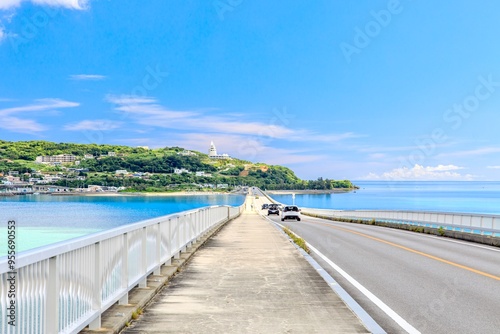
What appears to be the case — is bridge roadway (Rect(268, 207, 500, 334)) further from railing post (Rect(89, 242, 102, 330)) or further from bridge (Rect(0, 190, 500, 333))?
railing post (Rect(89, 242, 102, 330))

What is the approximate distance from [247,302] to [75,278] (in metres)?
3.58

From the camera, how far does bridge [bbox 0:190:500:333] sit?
5309 mm

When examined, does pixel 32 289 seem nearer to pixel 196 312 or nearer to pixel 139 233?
pixel 196 312

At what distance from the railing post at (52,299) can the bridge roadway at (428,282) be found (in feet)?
14.5

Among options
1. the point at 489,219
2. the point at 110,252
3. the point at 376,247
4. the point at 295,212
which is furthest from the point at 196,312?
the point at 295,212

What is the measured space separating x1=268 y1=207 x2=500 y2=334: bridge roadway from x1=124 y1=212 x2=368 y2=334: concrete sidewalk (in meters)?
0.77

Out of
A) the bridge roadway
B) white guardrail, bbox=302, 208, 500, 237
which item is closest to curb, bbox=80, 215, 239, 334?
the bridge roadway

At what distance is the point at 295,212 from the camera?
50.0 meters

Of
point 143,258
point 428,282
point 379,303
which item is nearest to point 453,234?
point 428,282

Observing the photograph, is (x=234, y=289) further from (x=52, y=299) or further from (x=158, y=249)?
(x=52, y=299)

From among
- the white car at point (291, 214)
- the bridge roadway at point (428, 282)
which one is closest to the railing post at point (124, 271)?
the bridge roadway at point (428, 282)

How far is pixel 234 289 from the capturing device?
10.1 metres

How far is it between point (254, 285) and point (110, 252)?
3874 millimetres

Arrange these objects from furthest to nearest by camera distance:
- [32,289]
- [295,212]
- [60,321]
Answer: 1. [295,212]
2. [60,321]
3. [32,289]
